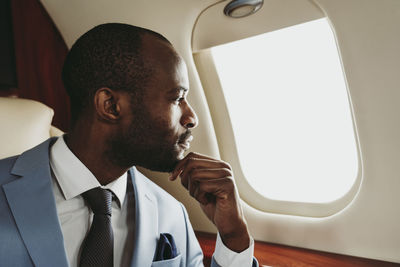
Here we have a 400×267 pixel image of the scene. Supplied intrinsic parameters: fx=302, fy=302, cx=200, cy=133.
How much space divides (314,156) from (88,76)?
118 cm

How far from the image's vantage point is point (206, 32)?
1.49 metres

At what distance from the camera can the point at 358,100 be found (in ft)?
4.03

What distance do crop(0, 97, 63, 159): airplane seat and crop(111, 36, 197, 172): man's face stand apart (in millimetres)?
535

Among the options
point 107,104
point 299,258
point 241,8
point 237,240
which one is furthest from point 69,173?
point 299,258

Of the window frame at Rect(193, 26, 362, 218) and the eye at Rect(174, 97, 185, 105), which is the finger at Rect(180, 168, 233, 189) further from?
the window frame at Rect(193, 26, 362, 218)

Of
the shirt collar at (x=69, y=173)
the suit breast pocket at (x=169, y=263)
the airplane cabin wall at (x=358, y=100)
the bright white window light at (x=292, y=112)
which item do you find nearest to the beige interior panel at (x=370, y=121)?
the airplane cabin wall at (x=358, y=100)

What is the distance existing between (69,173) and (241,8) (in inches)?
38.0

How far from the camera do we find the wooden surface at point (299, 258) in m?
1.34

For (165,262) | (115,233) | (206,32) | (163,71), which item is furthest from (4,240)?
(206,32)

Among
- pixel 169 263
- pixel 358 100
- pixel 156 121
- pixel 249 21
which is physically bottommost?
pixel 169 263

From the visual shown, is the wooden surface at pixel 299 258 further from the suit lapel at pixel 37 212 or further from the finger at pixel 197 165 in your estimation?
the suit lapel at pixel 37 212

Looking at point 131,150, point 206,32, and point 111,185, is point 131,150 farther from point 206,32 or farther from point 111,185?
point 206,32

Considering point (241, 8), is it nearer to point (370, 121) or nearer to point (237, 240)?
point (370, 121)

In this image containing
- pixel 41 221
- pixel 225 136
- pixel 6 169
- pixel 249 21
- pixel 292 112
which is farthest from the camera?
pixel 225 136
